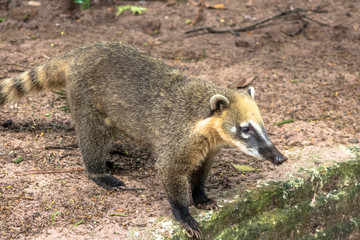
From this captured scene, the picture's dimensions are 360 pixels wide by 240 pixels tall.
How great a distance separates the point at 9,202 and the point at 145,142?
4.61 ft

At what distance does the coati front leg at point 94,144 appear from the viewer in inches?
195

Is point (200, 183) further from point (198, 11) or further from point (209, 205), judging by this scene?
point (198, 11)

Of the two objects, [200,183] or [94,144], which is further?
[94,144]

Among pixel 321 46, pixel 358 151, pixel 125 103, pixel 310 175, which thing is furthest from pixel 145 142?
pixel 321 46

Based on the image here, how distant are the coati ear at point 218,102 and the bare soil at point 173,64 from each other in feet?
3.14

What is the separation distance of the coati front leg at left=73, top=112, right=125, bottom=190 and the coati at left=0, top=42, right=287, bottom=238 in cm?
1

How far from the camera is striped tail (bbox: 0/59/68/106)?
17.1ft

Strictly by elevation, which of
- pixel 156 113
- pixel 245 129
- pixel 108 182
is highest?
pixel 245 129

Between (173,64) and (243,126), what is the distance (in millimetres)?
3394

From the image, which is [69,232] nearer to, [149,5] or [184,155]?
[184,155]

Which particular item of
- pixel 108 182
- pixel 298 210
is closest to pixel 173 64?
pixel 108 182

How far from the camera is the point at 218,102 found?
425 centimetres

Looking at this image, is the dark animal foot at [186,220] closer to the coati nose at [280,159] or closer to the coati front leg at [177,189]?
the coati front leg at [177,189]

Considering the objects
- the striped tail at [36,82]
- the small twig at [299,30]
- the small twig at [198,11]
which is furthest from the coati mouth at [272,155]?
the small twig at [198,11]
